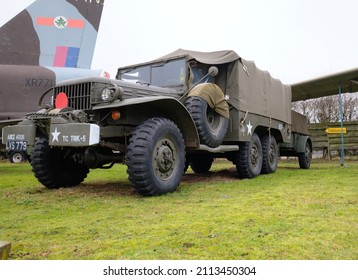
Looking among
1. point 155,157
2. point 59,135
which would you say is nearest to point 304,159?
point 155,157

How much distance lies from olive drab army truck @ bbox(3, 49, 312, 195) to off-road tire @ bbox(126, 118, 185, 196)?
1cm

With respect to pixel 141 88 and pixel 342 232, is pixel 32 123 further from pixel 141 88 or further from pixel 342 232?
pixel 342 232

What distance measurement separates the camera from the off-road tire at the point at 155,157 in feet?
13.5

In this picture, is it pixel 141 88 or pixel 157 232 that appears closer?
pixel 157 232

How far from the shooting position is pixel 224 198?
4.23m

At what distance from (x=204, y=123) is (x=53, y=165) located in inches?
89.1

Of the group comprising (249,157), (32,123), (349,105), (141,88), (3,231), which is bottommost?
(3,231)

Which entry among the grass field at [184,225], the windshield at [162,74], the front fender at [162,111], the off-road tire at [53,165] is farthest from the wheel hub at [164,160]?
the windshield at [162,74]

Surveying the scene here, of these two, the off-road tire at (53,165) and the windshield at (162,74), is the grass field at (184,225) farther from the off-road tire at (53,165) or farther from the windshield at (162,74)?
the windshield at (162,74)

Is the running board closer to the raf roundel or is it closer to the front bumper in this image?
the front bumper

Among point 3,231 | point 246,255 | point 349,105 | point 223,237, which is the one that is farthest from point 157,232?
point 349,105

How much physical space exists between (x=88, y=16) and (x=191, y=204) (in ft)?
26.9

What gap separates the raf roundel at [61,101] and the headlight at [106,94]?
0.57 metres

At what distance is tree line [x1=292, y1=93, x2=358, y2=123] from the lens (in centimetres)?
2412
